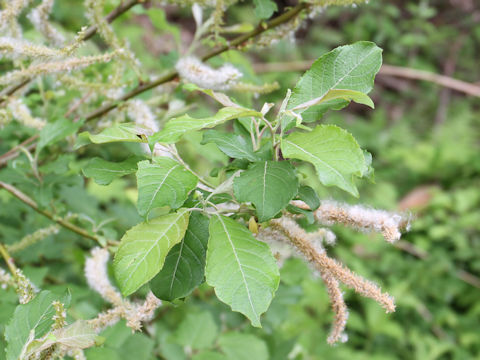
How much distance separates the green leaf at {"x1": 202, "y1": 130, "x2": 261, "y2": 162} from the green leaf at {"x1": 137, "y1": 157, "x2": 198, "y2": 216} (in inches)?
2.6

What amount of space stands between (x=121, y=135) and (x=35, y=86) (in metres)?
0.77

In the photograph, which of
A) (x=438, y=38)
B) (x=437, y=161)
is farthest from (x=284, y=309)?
(x=438, y=38)

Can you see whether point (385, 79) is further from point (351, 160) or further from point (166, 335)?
point (351, 160)

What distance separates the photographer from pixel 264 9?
3.31 ft

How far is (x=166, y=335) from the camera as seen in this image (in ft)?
4.53

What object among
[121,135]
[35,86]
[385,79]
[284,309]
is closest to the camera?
[121,135]

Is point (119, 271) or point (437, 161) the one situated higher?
point (119, 271)

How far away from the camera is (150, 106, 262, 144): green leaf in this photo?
2.04 ft

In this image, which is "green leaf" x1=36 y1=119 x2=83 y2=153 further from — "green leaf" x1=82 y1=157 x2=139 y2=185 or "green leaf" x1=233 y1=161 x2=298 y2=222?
"green leaf" x1=233 y1=161 x2=298 y2=222

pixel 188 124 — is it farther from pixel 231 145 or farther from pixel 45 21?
pixel 45 21

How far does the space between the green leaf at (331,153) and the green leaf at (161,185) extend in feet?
0.47

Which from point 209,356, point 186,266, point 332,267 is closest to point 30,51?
point 186,266

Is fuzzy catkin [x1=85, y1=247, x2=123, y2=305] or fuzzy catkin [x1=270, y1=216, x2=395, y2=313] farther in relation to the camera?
fuzzy catkin [x1=85, y1=247, x2=123, y2=305]

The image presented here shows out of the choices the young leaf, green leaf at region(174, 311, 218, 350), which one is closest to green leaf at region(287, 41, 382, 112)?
the young leaf
